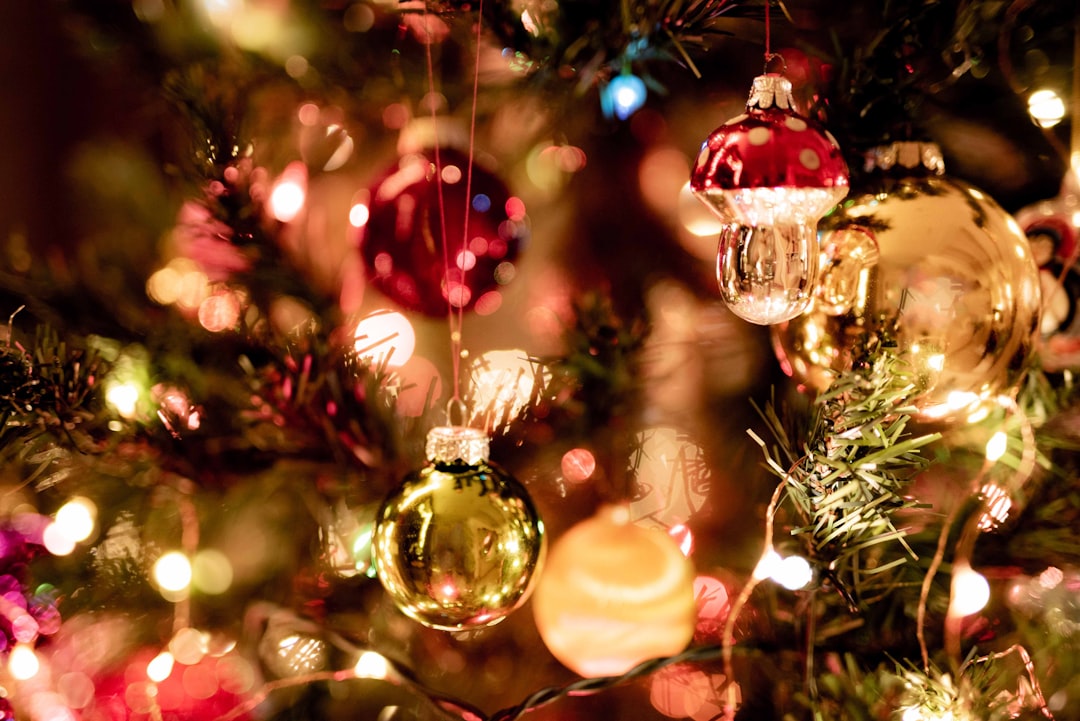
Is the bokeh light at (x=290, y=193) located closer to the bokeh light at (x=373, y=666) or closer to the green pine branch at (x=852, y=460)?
the bokeh light at (x=373, y=666)

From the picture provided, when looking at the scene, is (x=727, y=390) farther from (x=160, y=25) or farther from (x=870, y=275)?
(x=160, y=25)

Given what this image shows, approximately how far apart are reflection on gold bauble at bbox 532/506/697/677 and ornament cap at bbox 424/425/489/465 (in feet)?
0.44

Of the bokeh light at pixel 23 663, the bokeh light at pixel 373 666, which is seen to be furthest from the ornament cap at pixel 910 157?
the bokeh light at pixel 23 663

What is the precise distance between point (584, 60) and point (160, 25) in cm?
29

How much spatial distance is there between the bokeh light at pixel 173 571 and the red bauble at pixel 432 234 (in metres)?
0.25

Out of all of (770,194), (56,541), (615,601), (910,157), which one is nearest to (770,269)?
Result: (770,194)

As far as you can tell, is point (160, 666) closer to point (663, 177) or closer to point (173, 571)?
point (173, 571)

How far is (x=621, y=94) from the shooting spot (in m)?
0.57

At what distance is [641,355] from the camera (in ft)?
1.88

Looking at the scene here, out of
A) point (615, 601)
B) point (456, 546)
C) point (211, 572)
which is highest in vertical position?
point (456, 546)

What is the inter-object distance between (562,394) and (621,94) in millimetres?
212

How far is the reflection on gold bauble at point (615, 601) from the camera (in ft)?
1.77

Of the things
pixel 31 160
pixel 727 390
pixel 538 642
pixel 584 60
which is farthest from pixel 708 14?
pixel 31 160

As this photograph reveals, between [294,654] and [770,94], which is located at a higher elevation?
[770,94]
